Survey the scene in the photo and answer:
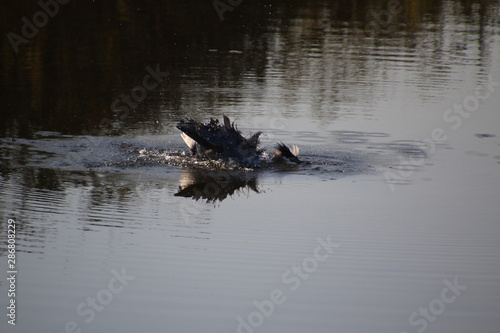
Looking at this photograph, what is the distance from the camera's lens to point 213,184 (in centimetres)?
964

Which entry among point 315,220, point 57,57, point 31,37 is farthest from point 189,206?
point 31,37

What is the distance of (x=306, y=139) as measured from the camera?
1164 cm

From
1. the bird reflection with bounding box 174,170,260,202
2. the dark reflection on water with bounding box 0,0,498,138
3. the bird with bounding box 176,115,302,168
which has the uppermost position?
the dark reflection on water with bounding box 0,0,498,138

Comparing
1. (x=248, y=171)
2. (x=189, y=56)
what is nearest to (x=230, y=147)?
(x=248, y=171)

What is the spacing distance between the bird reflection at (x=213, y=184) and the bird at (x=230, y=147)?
0.30 meters

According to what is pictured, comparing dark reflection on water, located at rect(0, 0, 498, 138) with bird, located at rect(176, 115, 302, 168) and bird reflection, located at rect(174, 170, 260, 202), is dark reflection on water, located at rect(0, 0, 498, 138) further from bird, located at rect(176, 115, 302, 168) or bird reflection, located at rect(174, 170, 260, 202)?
bird reflection, located at rect(174, 170, 260, 202)

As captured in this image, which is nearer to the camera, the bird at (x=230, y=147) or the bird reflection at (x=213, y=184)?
the bird reflection at (x=213, y=184)

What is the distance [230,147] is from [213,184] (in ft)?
2.65

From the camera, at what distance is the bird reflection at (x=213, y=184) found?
30.1 feet

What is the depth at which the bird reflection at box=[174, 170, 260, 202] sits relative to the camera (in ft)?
30.1

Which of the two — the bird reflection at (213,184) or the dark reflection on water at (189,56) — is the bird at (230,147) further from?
the dark reflection on water at (189,56)

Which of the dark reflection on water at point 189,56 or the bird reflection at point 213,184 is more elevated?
the dark reflection on water at point 189,56

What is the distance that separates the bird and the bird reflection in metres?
0.30

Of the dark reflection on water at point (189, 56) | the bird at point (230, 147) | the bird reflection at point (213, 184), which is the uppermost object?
the dark reflection on water at point (189, 56)
